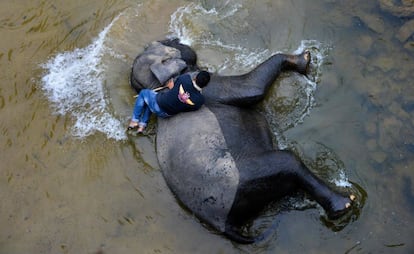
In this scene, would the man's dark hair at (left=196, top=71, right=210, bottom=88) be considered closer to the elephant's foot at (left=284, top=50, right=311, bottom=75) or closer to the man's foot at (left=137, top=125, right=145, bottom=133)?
the man's foot at (left=137, top=125, right=145, bottom=133)

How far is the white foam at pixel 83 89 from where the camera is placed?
6516mm

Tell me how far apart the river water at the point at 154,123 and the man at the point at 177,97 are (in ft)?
1.73

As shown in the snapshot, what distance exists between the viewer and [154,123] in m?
6.41

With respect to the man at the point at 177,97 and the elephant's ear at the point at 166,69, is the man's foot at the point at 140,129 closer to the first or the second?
the man at the point at 177,97

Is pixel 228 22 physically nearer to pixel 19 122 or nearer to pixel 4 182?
pixel 19 122

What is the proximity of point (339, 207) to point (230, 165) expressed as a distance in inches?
50.4

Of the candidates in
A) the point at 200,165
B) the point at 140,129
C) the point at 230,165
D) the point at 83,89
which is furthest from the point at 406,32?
the point at 83,89

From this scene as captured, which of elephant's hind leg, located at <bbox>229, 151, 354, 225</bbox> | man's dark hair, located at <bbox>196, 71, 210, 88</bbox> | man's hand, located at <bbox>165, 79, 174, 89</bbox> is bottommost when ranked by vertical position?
elephant's hind leg, located at <bbox>229, 151, 354, 225</bbox>

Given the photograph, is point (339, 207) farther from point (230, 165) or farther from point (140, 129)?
point (140, 129)

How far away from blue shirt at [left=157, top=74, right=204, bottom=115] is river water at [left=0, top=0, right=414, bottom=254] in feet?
2.64

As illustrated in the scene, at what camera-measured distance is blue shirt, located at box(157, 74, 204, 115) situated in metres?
5.46

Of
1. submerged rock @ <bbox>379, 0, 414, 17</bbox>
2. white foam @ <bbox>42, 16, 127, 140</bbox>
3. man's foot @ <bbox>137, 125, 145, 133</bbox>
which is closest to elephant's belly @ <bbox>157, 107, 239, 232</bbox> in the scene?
man's foot @ <bbox>137, 125, 145, 133</bbox>

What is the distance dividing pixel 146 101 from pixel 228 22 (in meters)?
1.89

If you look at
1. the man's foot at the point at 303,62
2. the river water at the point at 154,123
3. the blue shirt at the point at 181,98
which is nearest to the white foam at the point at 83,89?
the river water at the point at 154,123
